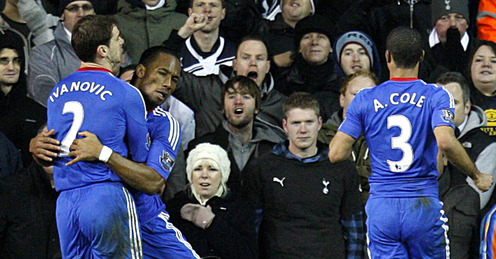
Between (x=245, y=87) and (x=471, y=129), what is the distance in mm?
2257

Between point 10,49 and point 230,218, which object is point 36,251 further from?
point 10,49

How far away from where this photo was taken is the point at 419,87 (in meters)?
6.90

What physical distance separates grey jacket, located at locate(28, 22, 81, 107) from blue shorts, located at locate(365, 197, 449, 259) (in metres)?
4.00

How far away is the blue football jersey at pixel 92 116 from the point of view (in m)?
6.15

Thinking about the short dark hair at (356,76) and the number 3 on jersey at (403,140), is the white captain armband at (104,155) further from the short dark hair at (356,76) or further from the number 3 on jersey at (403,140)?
the short dark hair at (356,76)

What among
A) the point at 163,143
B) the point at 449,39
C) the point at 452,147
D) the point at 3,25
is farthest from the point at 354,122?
the point at 3,25

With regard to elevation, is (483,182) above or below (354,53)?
below

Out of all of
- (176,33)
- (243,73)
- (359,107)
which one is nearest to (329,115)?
(243,73)

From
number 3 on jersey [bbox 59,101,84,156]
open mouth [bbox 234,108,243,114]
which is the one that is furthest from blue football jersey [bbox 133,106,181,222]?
open mouth [bbox 234,108,243,114]

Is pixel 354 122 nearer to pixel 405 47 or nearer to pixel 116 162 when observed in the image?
pixel 405 47

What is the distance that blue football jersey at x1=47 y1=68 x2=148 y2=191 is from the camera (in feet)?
20.2

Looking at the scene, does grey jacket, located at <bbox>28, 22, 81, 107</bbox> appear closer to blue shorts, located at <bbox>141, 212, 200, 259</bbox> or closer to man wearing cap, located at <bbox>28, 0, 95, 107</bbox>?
man wearing cap, located at <bbox>28, 0, 95, 107</bbox>

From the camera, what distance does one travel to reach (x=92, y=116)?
614 centimetres

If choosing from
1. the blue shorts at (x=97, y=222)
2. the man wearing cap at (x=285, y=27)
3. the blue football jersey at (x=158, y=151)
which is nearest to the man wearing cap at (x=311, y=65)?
the man wearing cap at (x=285, y=27)
